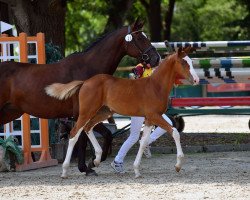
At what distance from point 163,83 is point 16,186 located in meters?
2.74

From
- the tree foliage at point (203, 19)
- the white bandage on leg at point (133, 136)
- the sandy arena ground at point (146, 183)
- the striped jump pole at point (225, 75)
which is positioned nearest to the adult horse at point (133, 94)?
the sandy arena ground at point (146, 183)

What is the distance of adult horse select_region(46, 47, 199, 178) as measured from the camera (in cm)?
1253

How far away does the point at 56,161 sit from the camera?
48.8ft

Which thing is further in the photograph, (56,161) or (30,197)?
(56,161)

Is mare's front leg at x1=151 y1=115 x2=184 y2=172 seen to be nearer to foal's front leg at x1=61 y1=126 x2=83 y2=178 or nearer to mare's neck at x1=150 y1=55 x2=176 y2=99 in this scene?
mare's neck at x1=150 y1=55 x2=176 y2=99

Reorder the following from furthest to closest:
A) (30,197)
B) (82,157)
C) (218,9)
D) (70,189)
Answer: (218,9)
(82,157)
(70,189)
(30,197)

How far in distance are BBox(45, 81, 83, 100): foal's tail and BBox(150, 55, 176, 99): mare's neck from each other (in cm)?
118

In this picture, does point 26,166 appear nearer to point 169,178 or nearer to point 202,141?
point 169,178

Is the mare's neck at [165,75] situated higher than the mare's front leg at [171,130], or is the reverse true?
the mare's neck at [165,75]

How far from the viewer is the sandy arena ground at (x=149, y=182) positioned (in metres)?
10.5

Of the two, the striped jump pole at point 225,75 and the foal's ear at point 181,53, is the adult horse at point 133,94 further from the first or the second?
the striped jump pole at point 225,75

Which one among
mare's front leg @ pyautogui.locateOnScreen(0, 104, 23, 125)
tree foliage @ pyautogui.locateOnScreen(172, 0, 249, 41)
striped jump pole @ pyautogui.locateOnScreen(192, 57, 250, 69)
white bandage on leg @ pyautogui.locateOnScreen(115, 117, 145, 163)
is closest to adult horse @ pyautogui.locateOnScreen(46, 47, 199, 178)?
white bandage on leg @ pyautogui.locateOnScreen(115, 117, 145, 163)

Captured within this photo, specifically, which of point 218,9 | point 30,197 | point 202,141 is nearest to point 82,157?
point 30,197

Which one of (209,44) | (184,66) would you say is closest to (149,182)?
(184,66)
